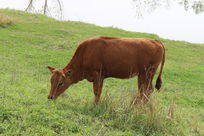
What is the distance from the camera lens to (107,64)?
7367 mm

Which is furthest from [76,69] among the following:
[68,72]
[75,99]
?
[75,99]

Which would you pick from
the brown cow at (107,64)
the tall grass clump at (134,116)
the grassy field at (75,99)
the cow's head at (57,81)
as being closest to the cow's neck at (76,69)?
the brown cow at (107,64)

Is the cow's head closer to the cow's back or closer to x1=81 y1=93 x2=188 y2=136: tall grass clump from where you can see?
the cow's back

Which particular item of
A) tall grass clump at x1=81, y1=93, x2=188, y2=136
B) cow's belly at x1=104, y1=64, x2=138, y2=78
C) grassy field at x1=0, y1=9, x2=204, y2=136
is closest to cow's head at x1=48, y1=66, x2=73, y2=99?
grassy field at x1=0, y1=9, x2=204, y2=136

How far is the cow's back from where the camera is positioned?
7363 mm

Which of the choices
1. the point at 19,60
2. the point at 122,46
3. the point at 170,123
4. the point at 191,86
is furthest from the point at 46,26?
the point at 170,123

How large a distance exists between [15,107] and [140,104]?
271 cm

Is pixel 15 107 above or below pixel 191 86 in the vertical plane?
above

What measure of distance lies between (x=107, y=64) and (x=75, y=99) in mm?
1312

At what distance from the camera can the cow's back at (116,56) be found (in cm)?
736

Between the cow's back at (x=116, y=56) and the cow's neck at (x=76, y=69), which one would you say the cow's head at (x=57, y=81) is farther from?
the cow's back at (x=116, y=56)

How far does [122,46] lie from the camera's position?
7.54 meters

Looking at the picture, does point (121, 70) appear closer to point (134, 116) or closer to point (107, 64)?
point (107, 64)

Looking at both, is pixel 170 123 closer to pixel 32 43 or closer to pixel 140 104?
pixel 140 104
